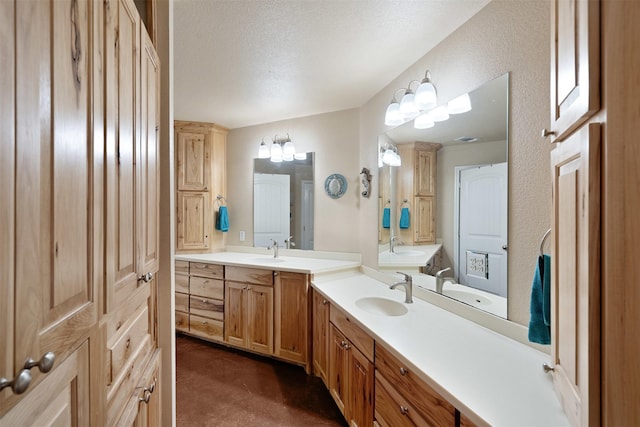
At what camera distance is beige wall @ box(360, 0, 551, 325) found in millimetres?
1228

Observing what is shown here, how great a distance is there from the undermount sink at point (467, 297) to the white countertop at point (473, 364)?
10 cm

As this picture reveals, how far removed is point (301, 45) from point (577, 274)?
180cm

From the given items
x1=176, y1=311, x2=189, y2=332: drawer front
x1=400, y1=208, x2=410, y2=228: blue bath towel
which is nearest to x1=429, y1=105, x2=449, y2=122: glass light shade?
x1=400, y1=208, x2=410, y2=228: blue bath towel

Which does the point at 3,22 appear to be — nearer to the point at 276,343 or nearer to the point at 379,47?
the point at 379,47

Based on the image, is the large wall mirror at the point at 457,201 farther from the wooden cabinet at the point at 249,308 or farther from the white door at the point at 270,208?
the white door at the point at 270,208

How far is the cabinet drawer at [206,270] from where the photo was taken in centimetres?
301

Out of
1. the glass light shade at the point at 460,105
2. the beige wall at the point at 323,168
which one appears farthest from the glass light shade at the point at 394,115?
the beige wall at the point at 323,168

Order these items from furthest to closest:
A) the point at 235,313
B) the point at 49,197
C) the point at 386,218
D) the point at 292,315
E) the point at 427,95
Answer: the point at 235,313 < the point at 292,315 < the point at 386,218 < the point at 427,95 < the point at 49,197

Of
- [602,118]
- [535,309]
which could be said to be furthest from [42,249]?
[535,309]

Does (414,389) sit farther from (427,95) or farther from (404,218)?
(427,95)

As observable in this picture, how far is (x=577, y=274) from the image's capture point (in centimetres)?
65

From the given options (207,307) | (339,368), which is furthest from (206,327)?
(339,368)

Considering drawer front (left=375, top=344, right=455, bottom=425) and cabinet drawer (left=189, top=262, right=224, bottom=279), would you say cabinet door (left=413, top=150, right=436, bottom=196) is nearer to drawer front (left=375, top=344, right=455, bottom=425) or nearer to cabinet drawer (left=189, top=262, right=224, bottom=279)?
drawer front (left=375, top=344, right=455, bottom=425)

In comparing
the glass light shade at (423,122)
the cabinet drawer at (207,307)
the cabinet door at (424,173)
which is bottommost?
the cabinet drawer at (207,307)
